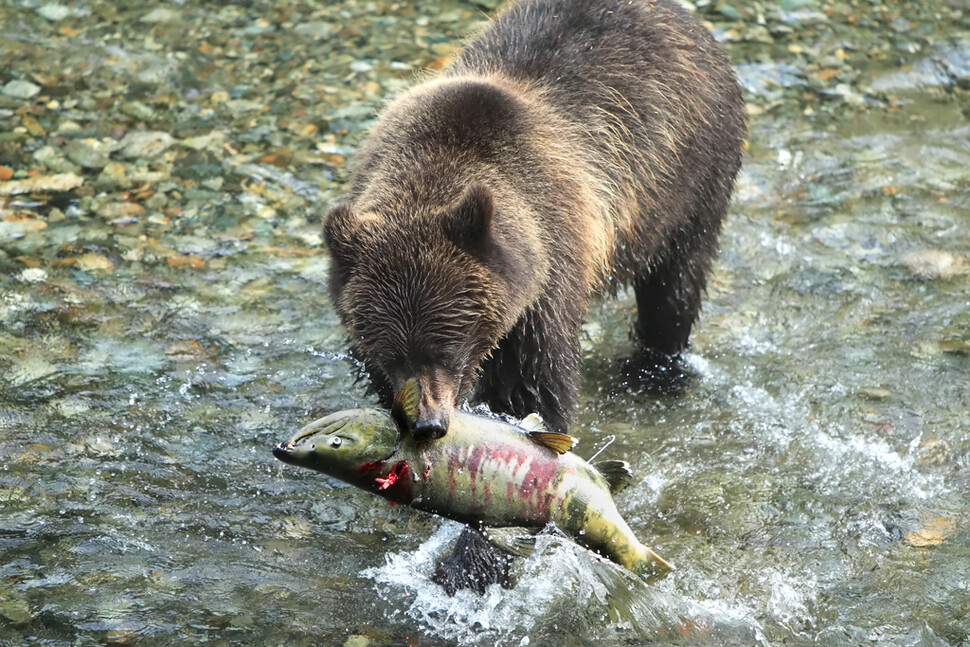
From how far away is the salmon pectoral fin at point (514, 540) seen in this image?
4953 millimetres

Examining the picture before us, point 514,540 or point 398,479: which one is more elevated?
point 398,479

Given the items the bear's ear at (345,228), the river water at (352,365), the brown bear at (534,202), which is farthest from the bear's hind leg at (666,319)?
the bear's ear at (345,228)

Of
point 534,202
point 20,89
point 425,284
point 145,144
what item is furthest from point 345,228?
point 20,89

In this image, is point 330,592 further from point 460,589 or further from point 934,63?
point 934,63

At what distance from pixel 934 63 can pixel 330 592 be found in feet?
29.1

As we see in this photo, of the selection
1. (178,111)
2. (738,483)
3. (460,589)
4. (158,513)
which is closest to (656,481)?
(738,483)

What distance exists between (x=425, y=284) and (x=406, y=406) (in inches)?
29.8

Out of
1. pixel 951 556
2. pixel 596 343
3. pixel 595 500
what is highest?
pixel 595 500

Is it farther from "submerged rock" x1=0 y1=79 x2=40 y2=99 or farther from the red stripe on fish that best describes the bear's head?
"submerged rock" x1=0 y1=79 x2=40 y2=99

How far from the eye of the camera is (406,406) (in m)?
4.21

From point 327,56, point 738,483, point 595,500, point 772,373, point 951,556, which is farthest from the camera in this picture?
point 327,56

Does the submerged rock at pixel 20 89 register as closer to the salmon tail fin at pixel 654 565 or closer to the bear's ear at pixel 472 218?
the bear's ear at pixel 472 218

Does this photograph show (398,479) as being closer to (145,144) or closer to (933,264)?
(933,264)

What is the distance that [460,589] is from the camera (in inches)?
213
